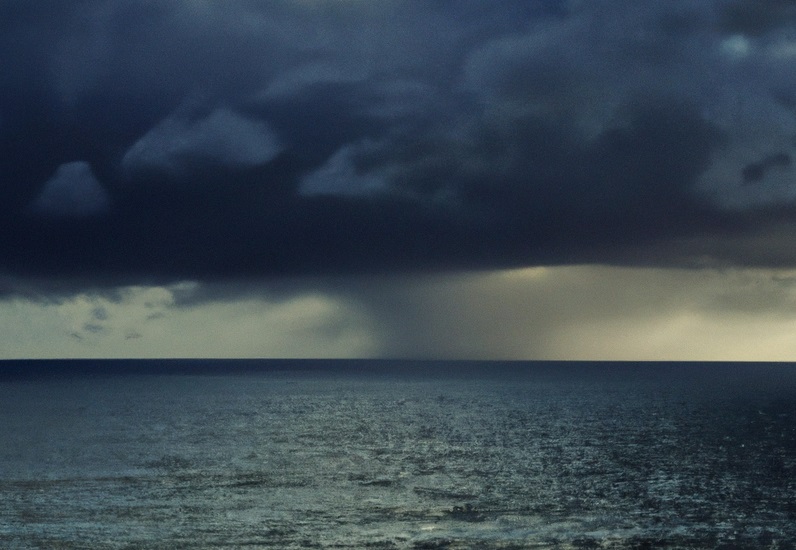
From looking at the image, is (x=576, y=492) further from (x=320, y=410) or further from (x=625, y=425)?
(x=320, y=410)

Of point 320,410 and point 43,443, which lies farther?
point 320,410

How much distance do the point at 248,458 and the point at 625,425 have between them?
7038 cm

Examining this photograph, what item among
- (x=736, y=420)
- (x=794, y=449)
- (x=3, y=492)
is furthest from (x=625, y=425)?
(x=3, y=492)

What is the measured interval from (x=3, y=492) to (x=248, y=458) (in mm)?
29062

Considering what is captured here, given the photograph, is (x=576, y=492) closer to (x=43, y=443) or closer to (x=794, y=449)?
(x=794, y=449)

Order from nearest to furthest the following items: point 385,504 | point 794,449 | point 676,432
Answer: point 385,504 → point 794,449 → point 676,432

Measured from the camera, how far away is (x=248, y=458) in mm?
98688

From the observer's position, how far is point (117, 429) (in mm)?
132875

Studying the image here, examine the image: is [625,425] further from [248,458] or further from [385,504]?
[385,504]

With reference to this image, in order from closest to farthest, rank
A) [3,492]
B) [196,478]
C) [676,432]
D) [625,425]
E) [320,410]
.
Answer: [3,492] → [196,478] → [676,432] → [625,425] → [320,410]

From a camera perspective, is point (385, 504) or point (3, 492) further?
point (3, 492)

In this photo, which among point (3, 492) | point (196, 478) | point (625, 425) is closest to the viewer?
point (3, 492)

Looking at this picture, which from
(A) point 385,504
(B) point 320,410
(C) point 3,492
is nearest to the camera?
(A) point 385,504

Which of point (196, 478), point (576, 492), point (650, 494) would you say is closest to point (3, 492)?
point (196, 478)
